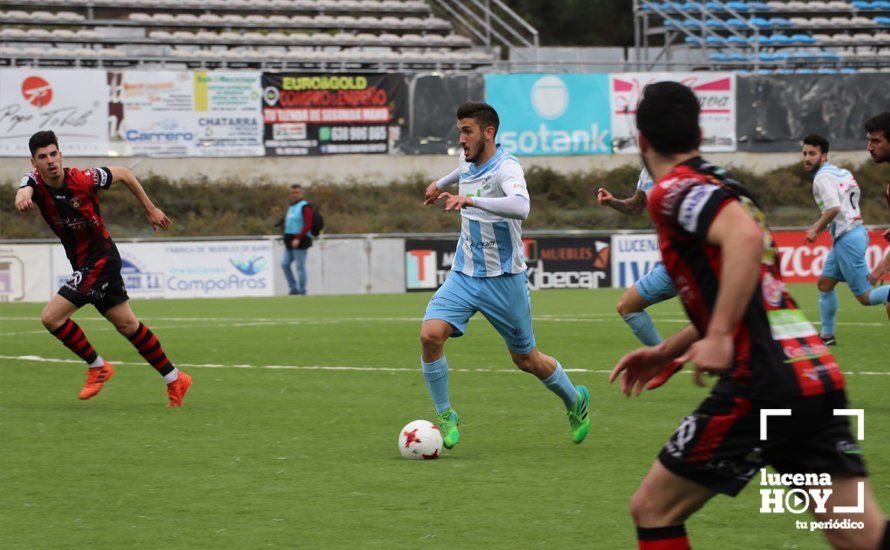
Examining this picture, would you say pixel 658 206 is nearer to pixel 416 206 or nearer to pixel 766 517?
pixel 766 517

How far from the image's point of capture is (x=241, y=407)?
1066 centimetres

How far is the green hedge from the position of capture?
3500 centimetres

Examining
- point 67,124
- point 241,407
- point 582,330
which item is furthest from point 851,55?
point 241,407

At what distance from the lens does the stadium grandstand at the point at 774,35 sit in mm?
41062

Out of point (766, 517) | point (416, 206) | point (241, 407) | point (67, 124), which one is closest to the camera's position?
→ point (766, 517)

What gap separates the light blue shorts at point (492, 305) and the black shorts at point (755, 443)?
4386mm

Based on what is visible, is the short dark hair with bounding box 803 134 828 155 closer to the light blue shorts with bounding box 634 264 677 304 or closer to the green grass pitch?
the green grass pitch

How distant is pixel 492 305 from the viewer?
8398 mm

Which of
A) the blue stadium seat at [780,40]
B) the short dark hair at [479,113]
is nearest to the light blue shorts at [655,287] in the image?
the short dark hair at [479,113]

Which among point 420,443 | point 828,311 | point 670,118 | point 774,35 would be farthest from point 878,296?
point 774,35

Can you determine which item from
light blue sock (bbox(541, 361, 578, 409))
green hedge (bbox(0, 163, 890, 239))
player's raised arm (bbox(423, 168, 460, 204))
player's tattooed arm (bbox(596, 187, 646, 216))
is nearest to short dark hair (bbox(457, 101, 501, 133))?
player's raised arm (bbox(423, 168, 460, 204))

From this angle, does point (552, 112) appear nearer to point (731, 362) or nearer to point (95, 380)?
point (95, 380)

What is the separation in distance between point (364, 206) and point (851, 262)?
23.8 meters

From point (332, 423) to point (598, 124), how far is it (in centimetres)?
2994
